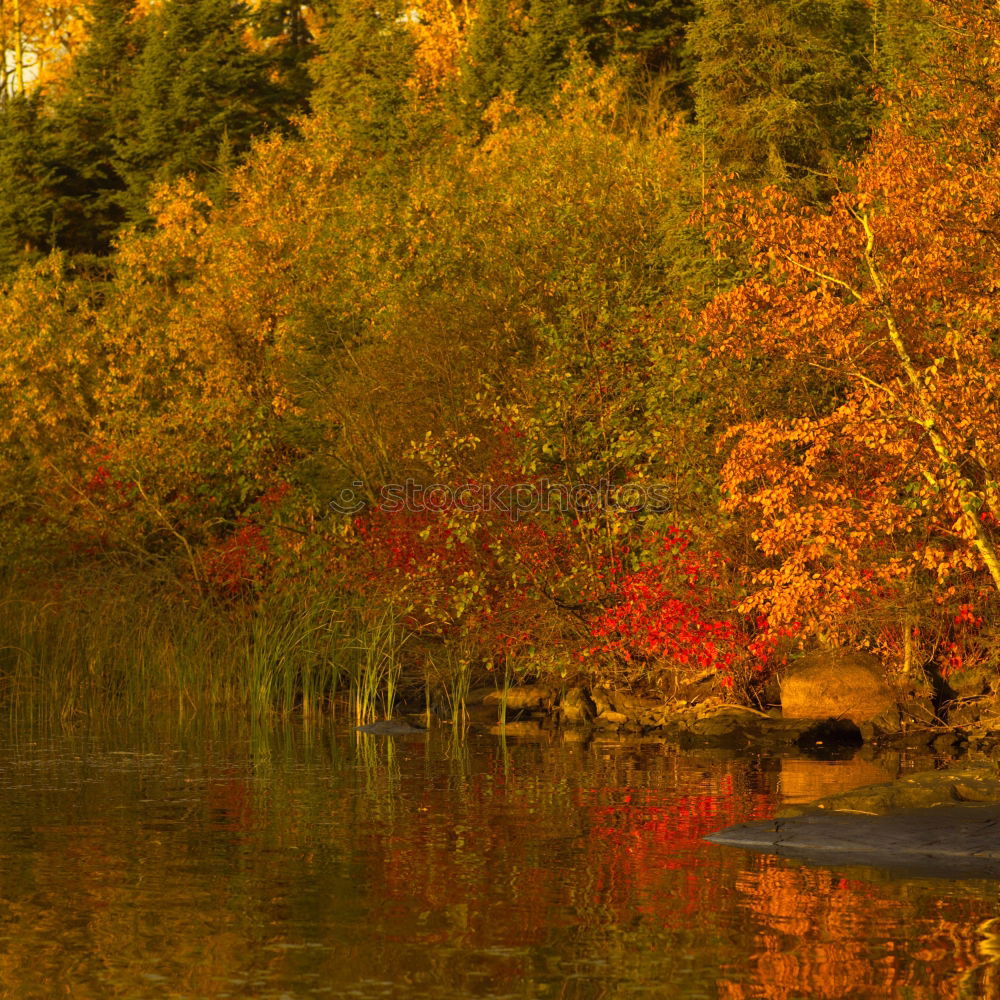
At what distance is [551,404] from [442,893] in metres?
12.4

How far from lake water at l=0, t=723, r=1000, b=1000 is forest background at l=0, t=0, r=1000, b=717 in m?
4.06

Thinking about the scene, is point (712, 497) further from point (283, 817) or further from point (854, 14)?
point (854, 14)

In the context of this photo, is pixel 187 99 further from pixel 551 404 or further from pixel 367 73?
pixel 551 404

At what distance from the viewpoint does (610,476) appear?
78.4ft

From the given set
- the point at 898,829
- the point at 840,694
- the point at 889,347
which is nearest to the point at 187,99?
the point at 889,347

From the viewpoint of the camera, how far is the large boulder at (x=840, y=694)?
834 inches

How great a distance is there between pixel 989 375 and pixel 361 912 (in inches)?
343

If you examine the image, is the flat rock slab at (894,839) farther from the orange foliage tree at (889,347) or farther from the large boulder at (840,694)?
the large boulder at (840,694)

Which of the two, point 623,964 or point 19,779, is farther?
point 19,779

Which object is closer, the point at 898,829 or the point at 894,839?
the point at 894,839

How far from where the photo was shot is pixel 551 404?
22.8m

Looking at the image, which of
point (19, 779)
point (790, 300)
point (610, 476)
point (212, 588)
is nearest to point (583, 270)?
point (610, 476)

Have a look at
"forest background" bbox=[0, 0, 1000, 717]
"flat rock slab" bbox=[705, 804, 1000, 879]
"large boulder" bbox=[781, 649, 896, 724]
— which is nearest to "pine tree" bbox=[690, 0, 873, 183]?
"forest background" bbox=[0, 0, 1000, 717]

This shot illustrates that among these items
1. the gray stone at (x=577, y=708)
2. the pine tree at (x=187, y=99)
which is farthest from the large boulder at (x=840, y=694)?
Answer: the pine tree at (x=187, y=99)
